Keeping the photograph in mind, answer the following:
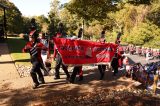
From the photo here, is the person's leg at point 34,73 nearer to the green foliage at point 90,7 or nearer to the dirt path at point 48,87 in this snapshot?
the dirt path at point 48,87

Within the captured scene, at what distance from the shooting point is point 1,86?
885 centimetres

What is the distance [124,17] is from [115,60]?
112 feet

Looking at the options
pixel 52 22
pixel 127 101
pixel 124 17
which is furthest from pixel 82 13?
pixel 124 17

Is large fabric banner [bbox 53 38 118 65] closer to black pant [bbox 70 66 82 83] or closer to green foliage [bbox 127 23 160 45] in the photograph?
black pant [bbox 70 66 82 83]

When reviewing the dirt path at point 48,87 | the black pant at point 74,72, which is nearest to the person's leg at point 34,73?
the dirt path at point 48,87

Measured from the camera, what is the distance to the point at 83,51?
980 centimetres

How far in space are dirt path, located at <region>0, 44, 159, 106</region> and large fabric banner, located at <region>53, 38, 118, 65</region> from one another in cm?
83

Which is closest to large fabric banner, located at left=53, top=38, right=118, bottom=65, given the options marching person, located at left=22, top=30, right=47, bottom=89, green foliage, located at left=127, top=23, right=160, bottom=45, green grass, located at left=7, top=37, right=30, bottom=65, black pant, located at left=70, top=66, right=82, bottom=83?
black pant, located at left=70, top=66, right=82, bottom=83

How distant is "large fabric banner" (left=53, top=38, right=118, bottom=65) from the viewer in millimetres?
9297

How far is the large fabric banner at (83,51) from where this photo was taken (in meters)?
9.30

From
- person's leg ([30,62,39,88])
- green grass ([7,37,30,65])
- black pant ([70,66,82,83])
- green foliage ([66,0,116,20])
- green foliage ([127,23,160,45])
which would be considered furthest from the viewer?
green foliage ([127,23,160,45])

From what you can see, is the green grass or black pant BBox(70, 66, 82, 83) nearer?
black pant BBox(70, 66, 82, 83)

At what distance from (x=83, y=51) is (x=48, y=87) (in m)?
2.22

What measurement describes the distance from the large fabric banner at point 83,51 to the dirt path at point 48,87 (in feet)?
2.72
